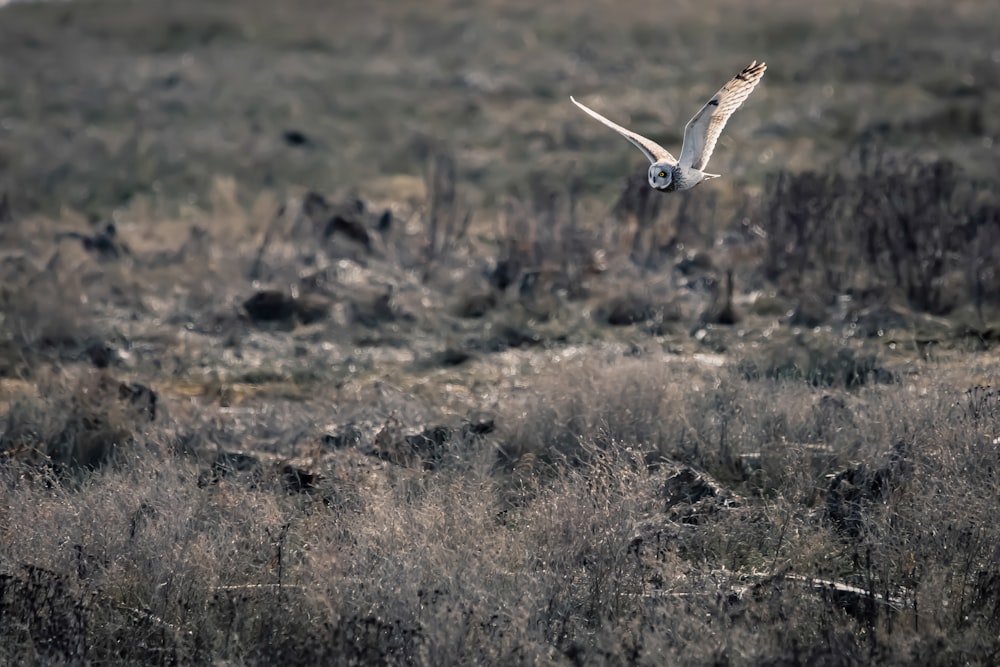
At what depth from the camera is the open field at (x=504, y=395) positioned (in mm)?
6465

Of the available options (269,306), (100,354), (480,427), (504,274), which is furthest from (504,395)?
(504,274)

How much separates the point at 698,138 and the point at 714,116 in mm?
202

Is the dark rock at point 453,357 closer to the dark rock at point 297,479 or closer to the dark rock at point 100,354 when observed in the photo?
the dark rock at point 100,354

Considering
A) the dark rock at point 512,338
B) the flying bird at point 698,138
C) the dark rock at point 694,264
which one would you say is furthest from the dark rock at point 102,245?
the flying bird at point 698,138

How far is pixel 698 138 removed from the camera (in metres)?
7.78

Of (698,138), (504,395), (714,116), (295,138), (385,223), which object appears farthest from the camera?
(295,138)

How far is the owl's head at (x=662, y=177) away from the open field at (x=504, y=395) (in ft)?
4.72

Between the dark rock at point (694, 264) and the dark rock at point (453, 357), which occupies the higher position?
the dark rock at point (694, 264)

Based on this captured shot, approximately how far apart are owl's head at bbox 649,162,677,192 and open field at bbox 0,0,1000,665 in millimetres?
1440

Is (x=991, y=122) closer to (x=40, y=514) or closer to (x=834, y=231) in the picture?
(x=834, y=231)

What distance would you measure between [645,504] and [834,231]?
7.78 m

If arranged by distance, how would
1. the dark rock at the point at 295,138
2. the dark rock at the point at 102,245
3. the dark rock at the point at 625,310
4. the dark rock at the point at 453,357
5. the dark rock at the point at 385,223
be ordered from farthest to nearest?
the dark rock at the point at 295,138, the dark rock at the point at 385,223, the dark rock at the point at 102,245, the dark rock at the point at 625,310, the dark rock at the point at 453,357

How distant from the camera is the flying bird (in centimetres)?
765

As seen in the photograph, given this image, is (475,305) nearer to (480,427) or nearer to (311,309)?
(311,309)
